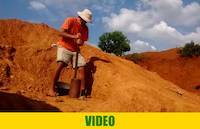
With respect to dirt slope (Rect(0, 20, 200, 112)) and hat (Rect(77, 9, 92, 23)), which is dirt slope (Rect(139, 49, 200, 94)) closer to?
dirt slope (Rect(0, 20, 200, 112))

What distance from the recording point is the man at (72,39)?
9203mm

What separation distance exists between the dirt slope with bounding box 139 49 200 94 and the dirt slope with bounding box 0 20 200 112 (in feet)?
27.3

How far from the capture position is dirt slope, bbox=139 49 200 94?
2045cm

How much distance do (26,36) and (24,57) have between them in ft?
4.99

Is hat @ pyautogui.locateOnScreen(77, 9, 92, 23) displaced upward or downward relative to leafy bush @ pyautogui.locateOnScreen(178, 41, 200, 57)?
downward

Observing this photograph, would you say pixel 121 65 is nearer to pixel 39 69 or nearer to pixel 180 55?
pixel 39 69

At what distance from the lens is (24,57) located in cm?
1076

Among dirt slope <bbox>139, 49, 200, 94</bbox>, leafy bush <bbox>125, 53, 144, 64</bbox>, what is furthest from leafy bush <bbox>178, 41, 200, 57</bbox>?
leafy bush <bbox>125, 53, 144, 64</bbox>

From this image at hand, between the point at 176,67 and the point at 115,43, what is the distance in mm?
3292

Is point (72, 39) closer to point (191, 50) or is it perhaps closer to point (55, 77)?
point (55, 77)

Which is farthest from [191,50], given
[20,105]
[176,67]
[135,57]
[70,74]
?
[20,105]

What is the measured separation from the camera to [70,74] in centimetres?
1077
